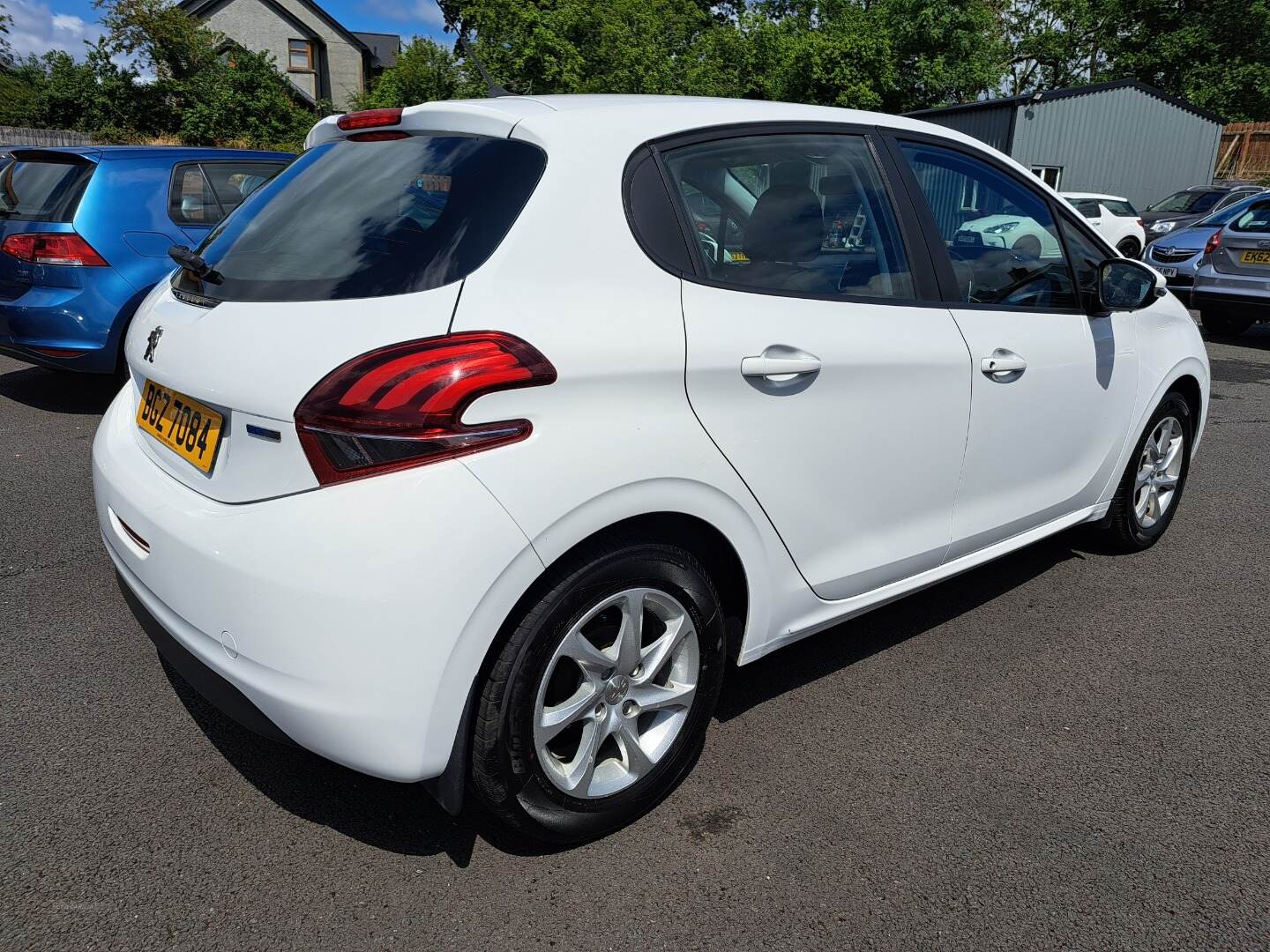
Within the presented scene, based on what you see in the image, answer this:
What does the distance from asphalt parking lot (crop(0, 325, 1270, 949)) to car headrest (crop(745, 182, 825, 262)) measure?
4.49 feet

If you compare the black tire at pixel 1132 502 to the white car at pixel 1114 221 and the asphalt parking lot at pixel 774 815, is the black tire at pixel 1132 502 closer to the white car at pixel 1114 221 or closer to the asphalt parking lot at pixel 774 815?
the asphalt parking lot at pixel 774 815

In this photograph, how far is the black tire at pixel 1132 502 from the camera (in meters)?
3.97

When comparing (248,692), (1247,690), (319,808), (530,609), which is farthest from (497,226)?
(1247,690)

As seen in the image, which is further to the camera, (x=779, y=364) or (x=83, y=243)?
(x=83, y=243)

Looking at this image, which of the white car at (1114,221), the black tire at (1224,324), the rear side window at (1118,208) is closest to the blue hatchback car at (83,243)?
the black tire at (1224,324)

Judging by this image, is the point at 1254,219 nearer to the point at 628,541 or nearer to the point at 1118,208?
the point at 1118,208

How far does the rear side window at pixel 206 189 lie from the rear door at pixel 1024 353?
4.70 m

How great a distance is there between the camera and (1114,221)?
18.0m

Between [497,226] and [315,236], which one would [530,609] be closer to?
[497,226]

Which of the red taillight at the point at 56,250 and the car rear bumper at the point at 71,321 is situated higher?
the red taillight at the point at 56,250

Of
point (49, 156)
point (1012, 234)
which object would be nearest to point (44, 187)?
point (49, 156)

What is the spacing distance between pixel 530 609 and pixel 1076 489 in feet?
8.05

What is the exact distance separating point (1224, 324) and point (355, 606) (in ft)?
40.7

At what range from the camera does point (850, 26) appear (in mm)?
30219
